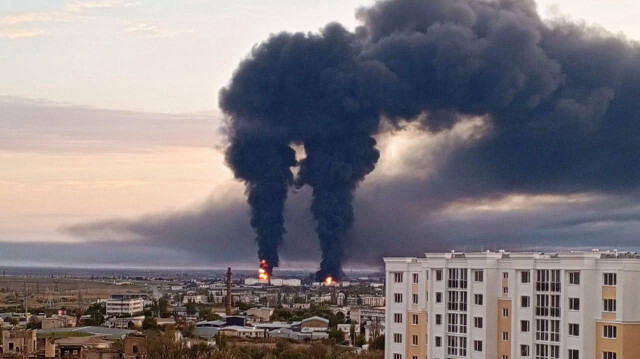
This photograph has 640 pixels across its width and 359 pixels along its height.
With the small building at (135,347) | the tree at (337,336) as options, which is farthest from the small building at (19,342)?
the tree at (337,336)

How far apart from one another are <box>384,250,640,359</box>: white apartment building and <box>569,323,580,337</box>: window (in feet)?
0.08

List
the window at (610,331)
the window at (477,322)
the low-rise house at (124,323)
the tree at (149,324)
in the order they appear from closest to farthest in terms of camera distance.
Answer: the window at (610,331)
the window at (477,322)
the tree at (149,324)
the low-rise house at (124,323)

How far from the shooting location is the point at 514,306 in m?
34.9

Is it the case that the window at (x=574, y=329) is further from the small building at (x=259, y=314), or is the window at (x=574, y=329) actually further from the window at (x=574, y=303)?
the small building at (x=259, y=314)

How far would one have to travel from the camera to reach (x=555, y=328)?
1330 inches

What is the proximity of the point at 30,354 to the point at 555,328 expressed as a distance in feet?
98.0

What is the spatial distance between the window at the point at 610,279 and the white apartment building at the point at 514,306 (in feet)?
0.08

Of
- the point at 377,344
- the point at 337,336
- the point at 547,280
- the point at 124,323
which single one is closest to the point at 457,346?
the point at 547,280

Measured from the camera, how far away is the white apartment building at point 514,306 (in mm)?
32719

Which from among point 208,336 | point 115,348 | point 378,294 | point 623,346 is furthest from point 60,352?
point 378,294

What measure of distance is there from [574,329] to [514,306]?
6.75 ft

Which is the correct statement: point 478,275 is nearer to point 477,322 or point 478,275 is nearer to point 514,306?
point 477,322

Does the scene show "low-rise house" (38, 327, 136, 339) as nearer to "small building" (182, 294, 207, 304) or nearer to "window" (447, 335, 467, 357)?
"window" (447, 335, 467, 357)

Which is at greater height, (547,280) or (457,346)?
(547,280)
